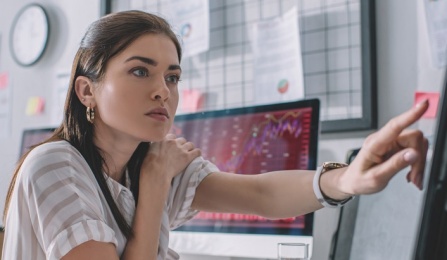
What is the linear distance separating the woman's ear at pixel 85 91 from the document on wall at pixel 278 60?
527mm

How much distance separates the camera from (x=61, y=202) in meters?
0.85

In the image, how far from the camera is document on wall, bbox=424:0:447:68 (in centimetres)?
115

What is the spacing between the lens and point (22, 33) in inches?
83.8

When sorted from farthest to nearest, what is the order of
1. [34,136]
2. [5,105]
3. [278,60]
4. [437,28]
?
[5,105] → [34,136] → [278,60] → [437,28]

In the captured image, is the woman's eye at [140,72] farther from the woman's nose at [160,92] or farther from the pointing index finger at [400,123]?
the pointing index finger at [400,123]

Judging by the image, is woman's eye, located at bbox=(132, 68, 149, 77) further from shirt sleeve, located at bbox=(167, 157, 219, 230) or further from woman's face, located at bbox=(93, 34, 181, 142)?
shirt sleeve, located at bbox=(167, 157, 219, 230)

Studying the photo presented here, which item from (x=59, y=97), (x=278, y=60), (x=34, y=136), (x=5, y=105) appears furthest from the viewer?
(x=5, y=105)

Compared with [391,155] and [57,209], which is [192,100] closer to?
[57,209]

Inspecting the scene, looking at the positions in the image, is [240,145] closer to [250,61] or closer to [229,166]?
[229,166]

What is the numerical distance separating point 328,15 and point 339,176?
24.8 inches

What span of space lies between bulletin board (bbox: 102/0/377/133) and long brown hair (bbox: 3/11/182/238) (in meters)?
0.42

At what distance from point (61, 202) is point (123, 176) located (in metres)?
0.21

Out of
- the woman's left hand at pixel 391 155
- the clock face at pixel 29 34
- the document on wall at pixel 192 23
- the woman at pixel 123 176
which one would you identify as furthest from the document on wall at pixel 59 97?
the woman's left hand at pixel 391 155

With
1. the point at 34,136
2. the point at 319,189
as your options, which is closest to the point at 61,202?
the point at 319,189
